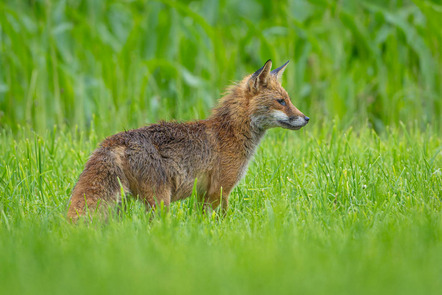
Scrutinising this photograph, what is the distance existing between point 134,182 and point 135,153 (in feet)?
0.77

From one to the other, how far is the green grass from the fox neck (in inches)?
15.3

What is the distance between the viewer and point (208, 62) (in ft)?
31.1

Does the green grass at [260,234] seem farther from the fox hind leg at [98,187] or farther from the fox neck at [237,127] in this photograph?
the fox neck at [237,127]

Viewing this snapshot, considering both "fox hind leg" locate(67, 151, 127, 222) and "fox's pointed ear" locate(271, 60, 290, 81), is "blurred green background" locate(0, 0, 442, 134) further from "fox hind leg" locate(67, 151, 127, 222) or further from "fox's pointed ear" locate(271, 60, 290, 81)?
"fox hind leg" locate(67, 151, 127, 222)

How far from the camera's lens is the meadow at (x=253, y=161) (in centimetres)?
312

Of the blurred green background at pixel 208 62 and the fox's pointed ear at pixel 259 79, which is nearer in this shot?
the fox's pointed ear at pixel 259 79

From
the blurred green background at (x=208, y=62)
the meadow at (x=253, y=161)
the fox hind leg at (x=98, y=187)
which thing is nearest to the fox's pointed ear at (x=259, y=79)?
the meadow at (x=253, y=161)

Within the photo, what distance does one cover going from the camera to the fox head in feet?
18.3

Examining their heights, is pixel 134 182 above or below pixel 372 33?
below

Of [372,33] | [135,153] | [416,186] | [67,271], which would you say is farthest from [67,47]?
[67,271]

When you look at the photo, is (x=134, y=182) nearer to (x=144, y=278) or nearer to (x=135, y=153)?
(x=135, y=153)

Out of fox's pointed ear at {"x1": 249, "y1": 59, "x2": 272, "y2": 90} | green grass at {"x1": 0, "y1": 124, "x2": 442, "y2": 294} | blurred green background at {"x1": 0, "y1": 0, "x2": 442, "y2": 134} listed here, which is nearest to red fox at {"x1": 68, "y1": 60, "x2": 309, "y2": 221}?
fox's pointed ear at {"x1": 249, "y1": 59, "x2": 272, "y2": 90}

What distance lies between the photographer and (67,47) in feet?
33.2

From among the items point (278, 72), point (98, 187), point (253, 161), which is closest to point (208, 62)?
point (253, 161)
